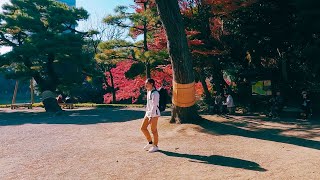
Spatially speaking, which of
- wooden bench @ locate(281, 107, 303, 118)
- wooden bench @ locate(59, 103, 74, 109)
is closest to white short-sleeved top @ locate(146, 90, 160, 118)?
wooden bench @ locate(281, 107, 303, 118)

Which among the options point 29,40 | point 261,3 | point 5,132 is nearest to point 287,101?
point 261,3

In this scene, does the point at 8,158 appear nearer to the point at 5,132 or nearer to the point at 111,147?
the point at 111,147

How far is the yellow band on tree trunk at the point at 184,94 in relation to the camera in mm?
9477

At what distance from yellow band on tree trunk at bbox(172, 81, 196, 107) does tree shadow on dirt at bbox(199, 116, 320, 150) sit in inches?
32.6

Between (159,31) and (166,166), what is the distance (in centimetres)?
1152

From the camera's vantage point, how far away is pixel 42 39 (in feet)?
62.1

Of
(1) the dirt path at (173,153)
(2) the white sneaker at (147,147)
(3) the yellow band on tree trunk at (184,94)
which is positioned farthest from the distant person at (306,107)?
(2) the white sneaker at (147,147)

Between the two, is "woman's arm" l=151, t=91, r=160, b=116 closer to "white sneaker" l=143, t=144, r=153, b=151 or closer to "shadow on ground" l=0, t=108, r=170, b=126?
"white sneaker" l=143, t=144, r=153, b=151

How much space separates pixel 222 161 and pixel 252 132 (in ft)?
11.0

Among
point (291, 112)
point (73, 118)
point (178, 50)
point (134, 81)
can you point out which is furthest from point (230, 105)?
point (134, 81)

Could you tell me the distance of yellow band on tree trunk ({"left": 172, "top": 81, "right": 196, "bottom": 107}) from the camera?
31.1 ft

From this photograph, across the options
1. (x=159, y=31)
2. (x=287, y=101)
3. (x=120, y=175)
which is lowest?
(x=120, y=175)

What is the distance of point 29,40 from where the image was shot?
19.0m

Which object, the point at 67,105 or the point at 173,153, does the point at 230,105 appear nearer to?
the point at 173,153
